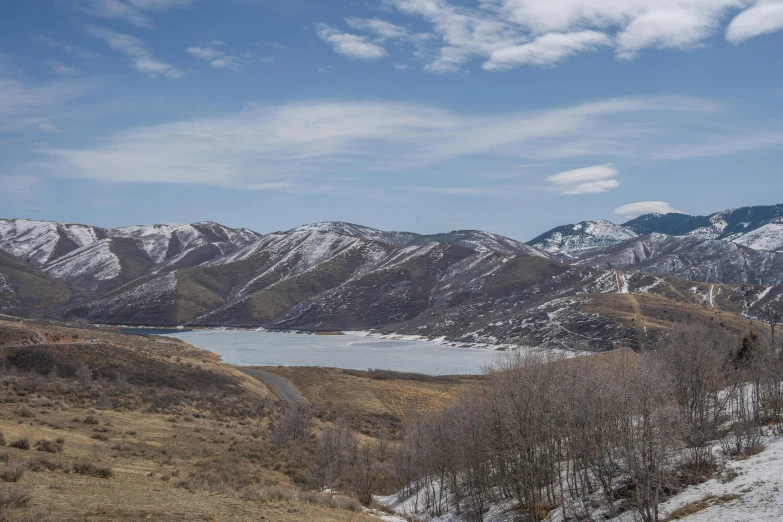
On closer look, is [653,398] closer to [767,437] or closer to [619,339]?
[767,437]

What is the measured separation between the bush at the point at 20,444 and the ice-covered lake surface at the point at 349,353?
262ft

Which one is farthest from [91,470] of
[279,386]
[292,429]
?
[279,386]

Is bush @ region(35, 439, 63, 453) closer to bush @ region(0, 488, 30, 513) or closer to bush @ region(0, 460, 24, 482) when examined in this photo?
bush @ region(0, 460, 24, 482)

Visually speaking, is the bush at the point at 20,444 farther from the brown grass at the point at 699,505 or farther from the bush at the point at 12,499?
the brown grass at the point at 699,505

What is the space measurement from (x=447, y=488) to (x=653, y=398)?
18710mm

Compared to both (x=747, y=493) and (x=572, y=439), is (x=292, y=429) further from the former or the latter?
(x=747, y=493)

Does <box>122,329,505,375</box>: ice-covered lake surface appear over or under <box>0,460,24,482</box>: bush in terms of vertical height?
under

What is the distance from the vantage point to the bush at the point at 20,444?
22.3 m

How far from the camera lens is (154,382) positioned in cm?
6556

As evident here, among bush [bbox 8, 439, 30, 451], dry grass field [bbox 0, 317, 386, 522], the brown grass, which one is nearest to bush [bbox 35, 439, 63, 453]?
dry grass field [bbox 0, 317, 386, 522]

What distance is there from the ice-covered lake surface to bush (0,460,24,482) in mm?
83579

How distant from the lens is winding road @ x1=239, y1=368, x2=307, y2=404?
74.2m

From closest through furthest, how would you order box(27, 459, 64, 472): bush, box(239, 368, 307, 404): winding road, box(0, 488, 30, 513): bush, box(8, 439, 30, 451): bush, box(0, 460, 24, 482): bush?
box(0, 488, 30, 513): bush, box(0, 460, 24, 482): bush, box(27, 459, 64, 472): bush, box(8, 439, 30, 451): bush, box(239, 368, 307, 404): winding road

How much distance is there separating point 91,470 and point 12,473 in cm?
418
